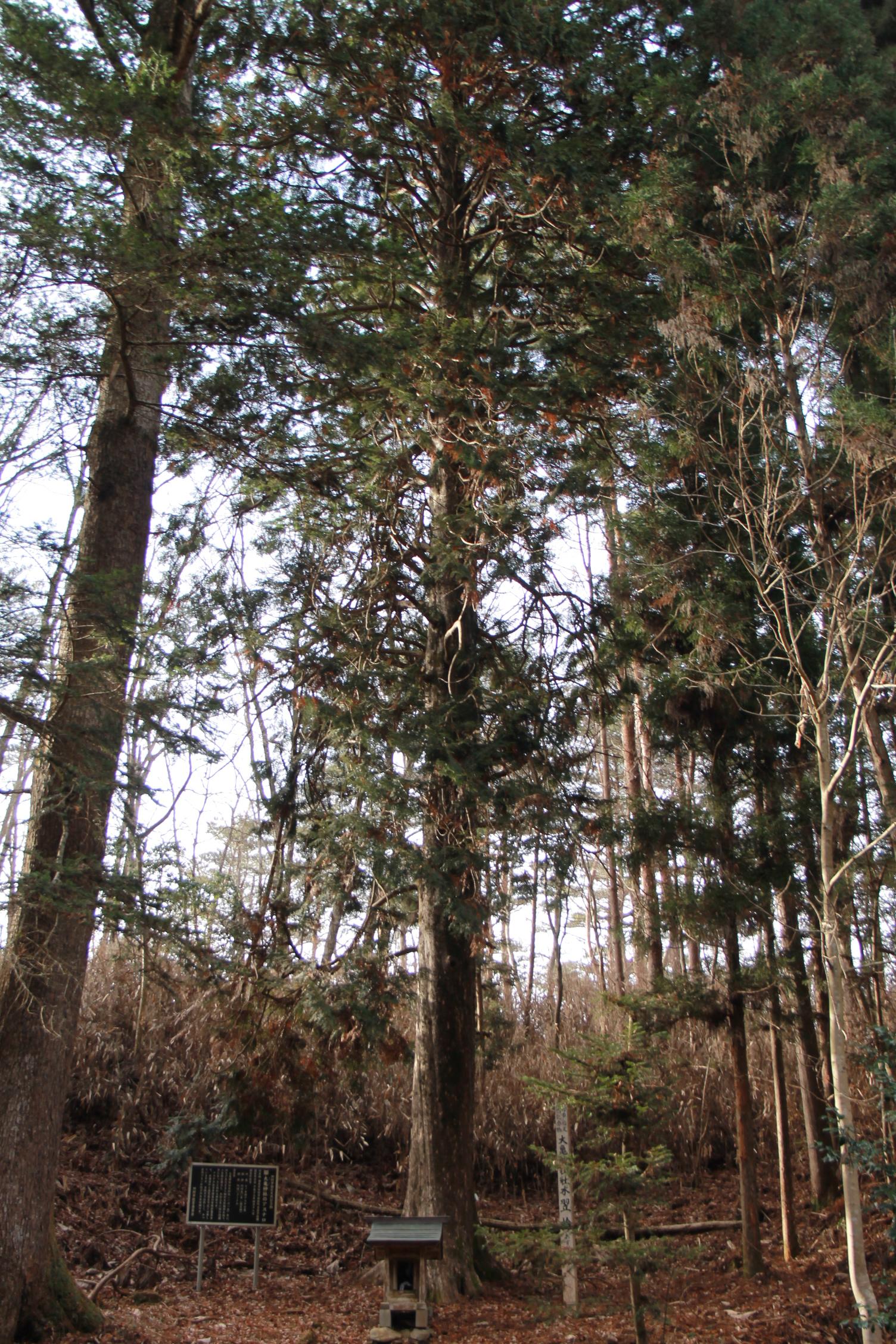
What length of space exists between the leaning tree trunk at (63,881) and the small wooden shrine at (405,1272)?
Result: 186 cm

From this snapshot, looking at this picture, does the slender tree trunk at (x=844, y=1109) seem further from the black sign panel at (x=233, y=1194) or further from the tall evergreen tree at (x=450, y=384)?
the black sign panel at (x=233, y=1194)

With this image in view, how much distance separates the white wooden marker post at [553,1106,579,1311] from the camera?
597cm

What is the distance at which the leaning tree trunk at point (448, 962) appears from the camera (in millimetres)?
6996

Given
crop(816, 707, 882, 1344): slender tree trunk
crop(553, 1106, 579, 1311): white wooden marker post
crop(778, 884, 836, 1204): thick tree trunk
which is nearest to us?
crop(816, 707, 882, 1344): slender tree trunk

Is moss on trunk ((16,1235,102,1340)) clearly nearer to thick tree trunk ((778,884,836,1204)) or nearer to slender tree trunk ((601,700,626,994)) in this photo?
slender tree trunk ((601,700,626,994))

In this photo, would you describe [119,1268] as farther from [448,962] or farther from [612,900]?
[612,900]

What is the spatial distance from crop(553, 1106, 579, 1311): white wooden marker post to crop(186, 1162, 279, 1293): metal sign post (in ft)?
7.89

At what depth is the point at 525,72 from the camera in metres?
8.01

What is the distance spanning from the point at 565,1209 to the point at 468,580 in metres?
4.60

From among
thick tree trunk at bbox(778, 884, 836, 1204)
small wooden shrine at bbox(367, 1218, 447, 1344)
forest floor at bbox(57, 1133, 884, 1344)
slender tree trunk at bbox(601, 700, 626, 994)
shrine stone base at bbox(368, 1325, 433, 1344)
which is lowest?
forest floor at bbox(57, 1133, 884, 1344)

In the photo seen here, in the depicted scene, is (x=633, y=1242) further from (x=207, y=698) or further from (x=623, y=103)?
(x=623, y=103)

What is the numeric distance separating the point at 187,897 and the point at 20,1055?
1480 millimetres

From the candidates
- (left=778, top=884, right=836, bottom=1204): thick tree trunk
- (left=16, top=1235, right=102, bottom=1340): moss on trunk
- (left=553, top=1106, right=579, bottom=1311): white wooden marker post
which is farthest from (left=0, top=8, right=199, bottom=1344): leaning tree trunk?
(left=778, top=884, right=836, bottom=1204): thick tree trunk

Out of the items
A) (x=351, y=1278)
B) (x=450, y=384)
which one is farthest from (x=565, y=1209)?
(x=450, y=384)
